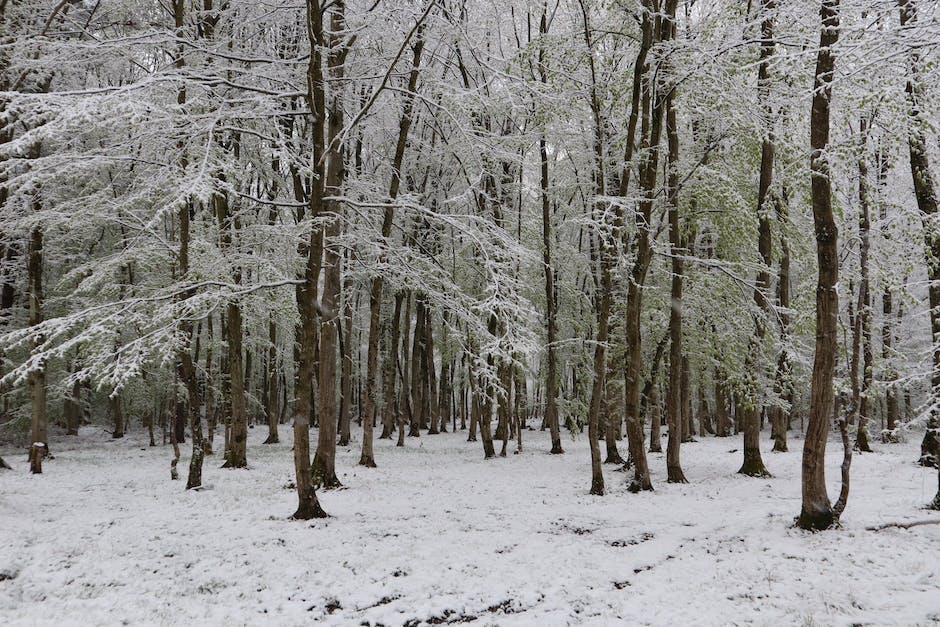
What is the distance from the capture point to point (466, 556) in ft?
26.1

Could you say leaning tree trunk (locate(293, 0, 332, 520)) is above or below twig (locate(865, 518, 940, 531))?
above

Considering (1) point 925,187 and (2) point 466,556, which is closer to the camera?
(2) point 466,556

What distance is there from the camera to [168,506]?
11.2m

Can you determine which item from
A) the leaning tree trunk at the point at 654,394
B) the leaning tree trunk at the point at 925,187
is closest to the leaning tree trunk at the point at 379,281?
the leaning tree trunk at the point at 654,394

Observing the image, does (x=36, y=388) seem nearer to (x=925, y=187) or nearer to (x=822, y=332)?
(x=822, y=332)

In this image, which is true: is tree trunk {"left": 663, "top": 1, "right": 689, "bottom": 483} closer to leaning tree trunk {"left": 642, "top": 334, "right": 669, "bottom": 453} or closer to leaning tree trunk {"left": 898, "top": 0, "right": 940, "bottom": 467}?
leaning tree trunk {"left": 642, "top": 334, "right": 669, "bottom": 453}

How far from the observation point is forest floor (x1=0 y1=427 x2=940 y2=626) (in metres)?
6.01

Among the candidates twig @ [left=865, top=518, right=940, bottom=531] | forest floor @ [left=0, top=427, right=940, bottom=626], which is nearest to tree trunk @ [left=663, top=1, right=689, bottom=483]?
forest floor @ [left=0, top=427, right=940, bottom=626]

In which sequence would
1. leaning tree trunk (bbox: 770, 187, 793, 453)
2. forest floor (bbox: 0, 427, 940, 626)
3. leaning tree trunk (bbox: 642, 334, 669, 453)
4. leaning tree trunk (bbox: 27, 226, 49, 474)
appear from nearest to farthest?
forest floor (bbox: 0, 427, 940, 626), leaning tree trunk (bbox: 770, 187, 793, 453), leaning tree trunk (bbox: 27, 226, 49, 474), leaning tree trunk (bbox: 642, 334, 669, 453)

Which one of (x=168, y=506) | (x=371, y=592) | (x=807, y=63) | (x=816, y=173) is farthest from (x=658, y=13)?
(x=168, y=506)

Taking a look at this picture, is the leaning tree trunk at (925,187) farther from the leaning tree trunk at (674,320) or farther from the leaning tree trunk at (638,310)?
the leaning tree trunk at (674,320)

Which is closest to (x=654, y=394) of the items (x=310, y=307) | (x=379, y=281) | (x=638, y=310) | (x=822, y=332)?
(x=638, y=310)

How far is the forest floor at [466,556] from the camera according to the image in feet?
19.7

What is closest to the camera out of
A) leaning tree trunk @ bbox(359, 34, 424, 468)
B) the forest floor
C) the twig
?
the forest floor
